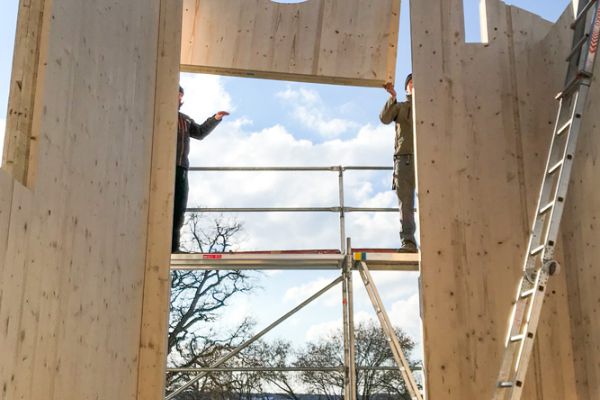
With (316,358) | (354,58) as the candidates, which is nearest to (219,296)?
(316,358)

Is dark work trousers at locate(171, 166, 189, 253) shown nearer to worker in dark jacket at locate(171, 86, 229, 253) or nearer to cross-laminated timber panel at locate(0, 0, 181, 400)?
worker in dark jacket at locate(171, 86, 229, 253)

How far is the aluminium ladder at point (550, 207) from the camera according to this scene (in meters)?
3.96

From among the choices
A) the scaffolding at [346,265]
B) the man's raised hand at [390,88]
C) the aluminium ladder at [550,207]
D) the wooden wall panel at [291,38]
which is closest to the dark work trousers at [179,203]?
the scaffolding at [346,265]

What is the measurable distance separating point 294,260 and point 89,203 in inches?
94.1

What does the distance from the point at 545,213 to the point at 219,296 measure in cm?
893

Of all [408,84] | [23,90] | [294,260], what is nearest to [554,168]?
[408,84]


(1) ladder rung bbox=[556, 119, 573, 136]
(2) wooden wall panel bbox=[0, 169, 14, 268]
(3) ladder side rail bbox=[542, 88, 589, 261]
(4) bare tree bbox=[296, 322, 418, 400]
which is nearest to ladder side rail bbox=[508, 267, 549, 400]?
(3) ladder side rail bbox=[542, 88, 589, 261]

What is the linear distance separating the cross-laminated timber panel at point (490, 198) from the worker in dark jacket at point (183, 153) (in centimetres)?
189

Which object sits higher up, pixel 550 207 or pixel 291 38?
pixel 291 38

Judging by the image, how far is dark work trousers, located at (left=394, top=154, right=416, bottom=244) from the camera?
5.68m

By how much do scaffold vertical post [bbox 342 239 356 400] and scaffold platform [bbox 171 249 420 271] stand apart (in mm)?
64

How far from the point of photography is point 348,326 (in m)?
5.82

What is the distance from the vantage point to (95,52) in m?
3.66

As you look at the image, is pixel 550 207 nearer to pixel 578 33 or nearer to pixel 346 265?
pixel 578 33
